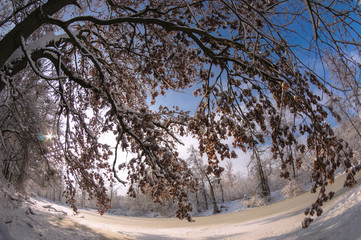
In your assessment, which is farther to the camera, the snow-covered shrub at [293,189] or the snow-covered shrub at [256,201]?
the snow-covered shrub at [256,201]

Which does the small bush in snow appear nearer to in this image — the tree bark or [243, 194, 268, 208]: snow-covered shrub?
[243, 194, 268, 208]: snow-covered shrub

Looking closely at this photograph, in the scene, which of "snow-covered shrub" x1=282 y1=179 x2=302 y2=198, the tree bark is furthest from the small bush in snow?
the tree bark

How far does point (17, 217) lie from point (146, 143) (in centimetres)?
727

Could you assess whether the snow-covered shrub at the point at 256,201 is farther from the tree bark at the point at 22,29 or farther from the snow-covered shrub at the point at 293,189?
the tree bark at the point at 22,29

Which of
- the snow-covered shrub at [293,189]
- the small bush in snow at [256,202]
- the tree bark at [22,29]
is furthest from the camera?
the small bush in snow at [256,202]

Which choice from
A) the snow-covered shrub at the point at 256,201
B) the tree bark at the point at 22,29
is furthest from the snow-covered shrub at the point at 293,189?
the tree bark at the point at 22,29

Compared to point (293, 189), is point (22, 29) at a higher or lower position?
higher

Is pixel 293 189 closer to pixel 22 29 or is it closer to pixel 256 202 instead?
pixel 256 202

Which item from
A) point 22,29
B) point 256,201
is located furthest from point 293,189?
point 22,29

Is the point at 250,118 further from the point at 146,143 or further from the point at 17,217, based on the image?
the point at 17,217

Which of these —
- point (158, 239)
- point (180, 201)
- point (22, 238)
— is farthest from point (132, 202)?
point (180, 201)

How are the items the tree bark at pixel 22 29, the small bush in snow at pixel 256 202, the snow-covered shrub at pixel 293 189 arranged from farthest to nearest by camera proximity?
the small bush in snow at pixel 256 202, the snow-covered shrub at pixel 293 189, the tree bark at pixel 22 29

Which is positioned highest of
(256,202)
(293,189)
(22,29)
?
(22,29)

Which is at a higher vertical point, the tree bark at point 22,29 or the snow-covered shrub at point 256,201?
the tree bark at point 22,29
